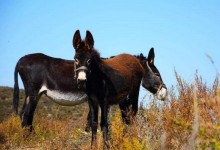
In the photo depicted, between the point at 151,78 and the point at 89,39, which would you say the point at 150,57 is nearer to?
the point at 151,78

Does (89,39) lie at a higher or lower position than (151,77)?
higher

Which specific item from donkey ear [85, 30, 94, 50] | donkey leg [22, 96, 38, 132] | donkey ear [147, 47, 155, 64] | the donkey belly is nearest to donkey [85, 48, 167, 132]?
donkey ear [147, 47, 155, 64]

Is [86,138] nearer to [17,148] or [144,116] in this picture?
[17,148]

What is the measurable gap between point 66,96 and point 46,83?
26.9 inches

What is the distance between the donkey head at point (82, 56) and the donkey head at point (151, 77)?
3139 mm

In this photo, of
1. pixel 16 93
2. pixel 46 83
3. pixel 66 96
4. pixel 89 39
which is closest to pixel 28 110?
pixel 16 93

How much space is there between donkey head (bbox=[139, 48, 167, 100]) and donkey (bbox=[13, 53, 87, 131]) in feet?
6.03

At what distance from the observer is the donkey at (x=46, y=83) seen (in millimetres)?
9477

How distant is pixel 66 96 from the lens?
952 cm

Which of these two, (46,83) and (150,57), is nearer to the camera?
(46,83)

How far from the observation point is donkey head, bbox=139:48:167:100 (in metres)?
10.0

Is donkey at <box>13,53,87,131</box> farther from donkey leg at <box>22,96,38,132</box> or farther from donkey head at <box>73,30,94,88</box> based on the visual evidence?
donkey head at <box>73,30,94,88</box>

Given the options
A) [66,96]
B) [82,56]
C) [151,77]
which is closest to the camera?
[82,56]

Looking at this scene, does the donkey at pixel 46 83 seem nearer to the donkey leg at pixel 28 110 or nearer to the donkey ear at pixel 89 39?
the donkey leg at pixel 28 110
